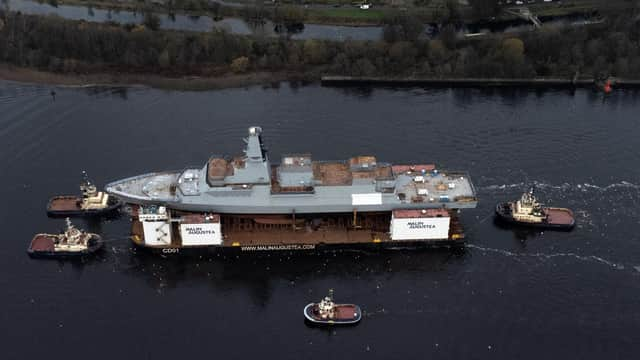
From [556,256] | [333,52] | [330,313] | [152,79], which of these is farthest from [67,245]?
[333,52]

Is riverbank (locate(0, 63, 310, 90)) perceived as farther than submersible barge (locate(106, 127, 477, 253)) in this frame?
Yes

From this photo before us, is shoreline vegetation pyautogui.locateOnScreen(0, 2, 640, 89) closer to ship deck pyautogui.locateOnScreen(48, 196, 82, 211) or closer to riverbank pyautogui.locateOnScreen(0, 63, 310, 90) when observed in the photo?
riverbank pyautogui.locateOnScreen(0, 63, 310, 90)

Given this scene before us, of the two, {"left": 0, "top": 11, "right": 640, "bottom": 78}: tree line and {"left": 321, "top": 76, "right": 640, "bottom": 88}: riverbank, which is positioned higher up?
{"left": 0, "top": 11, "right": 640, "bottom": 78}: tree line

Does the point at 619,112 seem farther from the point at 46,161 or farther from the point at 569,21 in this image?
the point at 46,161

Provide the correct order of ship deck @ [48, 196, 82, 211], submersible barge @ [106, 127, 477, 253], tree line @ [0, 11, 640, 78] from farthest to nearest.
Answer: tree line @ [0, 11, 640, 78] → ship deck @ [48, 196, 82, 211] → submersible barge @ [106, 127, 477, 253]

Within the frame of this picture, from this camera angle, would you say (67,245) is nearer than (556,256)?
Yes

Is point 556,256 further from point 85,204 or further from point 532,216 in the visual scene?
point 85,204

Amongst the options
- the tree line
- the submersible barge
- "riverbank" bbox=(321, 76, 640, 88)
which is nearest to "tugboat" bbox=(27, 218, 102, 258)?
the submersible barge

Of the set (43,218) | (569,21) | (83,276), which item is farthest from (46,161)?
(569,21)
